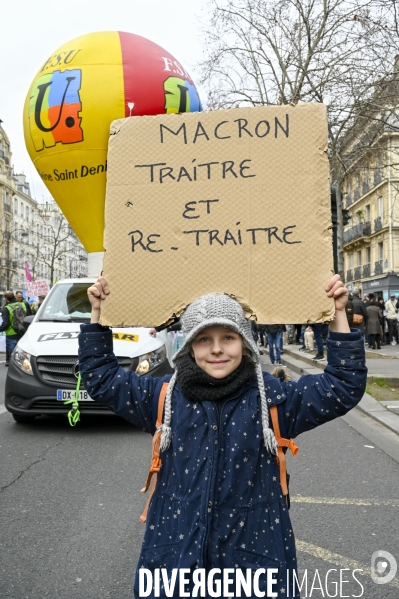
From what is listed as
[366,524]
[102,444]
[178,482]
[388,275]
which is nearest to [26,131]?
[102,444]

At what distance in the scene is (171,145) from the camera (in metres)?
2.48

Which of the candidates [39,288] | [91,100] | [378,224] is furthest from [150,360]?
[378,224]

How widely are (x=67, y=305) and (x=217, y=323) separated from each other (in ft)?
19.9

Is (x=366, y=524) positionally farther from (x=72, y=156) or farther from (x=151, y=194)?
(x=72, y=156)

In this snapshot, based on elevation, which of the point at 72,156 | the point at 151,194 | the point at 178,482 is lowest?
the point at 178,482

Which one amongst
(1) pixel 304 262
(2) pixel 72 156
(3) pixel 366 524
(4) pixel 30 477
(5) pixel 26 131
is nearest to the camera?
(1) pixel 304 262

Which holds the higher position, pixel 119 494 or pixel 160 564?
pixel 160 564

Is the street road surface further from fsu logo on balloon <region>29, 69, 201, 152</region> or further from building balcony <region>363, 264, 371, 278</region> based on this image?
building balcony <region>363, 264, 371, 278</region>

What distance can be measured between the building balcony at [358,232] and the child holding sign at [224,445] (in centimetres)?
4891

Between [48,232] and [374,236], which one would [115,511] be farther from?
[48,232]

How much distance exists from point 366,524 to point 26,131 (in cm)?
1099

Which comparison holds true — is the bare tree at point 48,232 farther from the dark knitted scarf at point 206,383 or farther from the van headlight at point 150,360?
the dark knitted scarf at point 206,383

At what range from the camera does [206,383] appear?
218 centimetres

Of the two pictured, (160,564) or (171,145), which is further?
(171,145)
